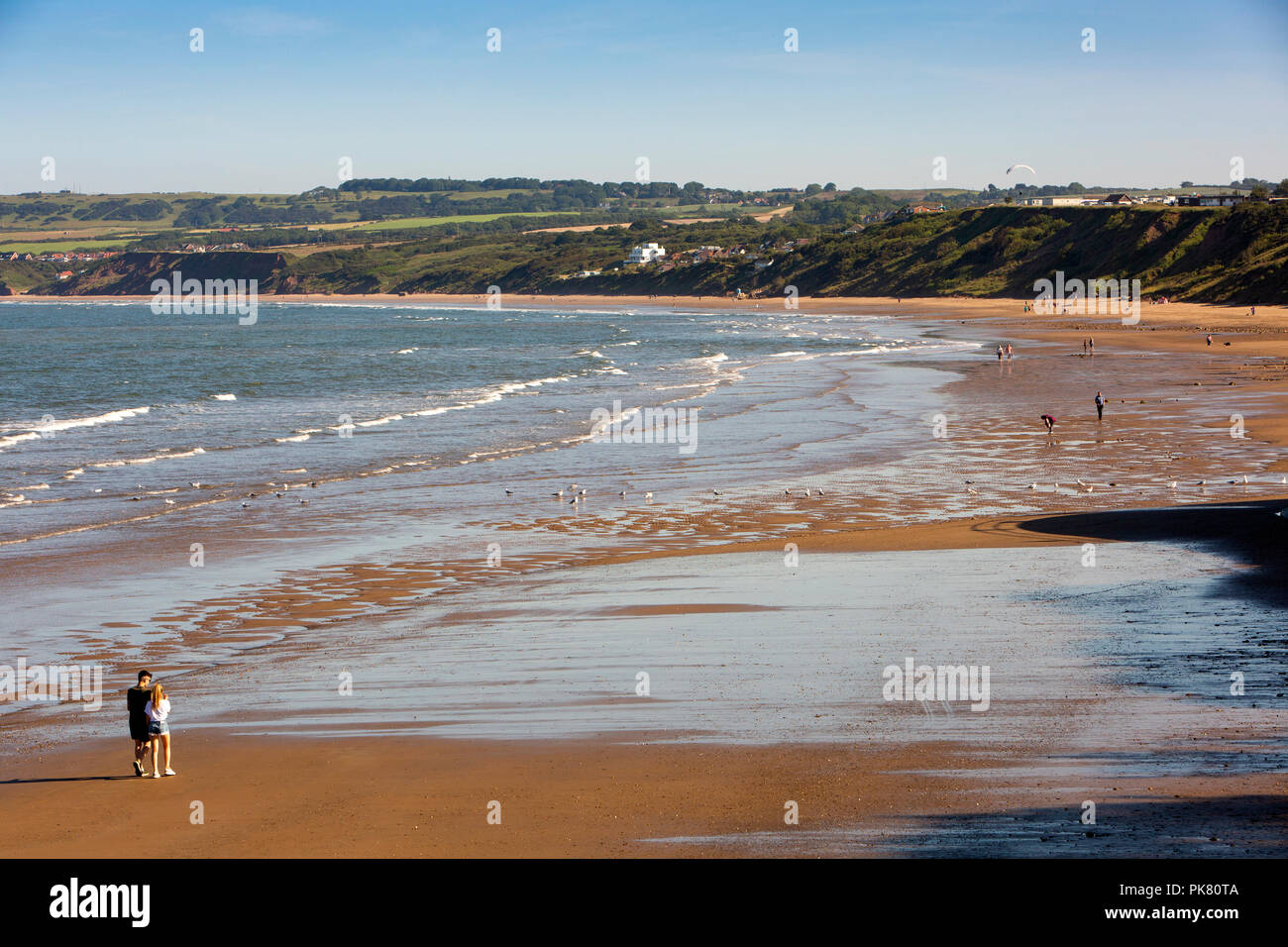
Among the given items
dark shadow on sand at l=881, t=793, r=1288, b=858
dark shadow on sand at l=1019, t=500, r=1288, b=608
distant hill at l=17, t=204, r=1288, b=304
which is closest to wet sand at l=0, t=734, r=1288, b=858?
dark shadow on sand at l=881, t=793, r=1288, b=858

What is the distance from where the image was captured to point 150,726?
9.80 m

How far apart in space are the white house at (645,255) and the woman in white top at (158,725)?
178 metres

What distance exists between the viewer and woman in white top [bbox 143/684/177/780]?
969cm

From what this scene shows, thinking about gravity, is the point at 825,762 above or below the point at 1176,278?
below

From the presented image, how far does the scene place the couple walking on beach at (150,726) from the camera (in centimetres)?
971

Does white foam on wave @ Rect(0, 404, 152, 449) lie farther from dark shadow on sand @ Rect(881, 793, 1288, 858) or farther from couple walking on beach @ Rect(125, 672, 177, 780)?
dark shadow on sand @ Rect(881, 793, 1288, 858)

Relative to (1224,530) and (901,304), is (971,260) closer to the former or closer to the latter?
(901,304)

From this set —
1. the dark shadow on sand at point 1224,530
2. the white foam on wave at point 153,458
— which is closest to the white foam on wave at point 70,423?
the white foam on wave at point 153,458

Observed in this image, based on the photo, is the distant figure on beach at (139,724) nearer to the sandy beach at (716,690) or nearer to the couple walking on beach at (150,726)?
the couple walking on beach at (150,726)

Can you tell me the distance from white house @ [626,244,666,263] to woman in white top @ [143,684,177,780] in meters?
178

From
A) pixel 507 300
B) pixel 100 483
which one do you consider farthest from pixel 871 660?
pixel 507 300
